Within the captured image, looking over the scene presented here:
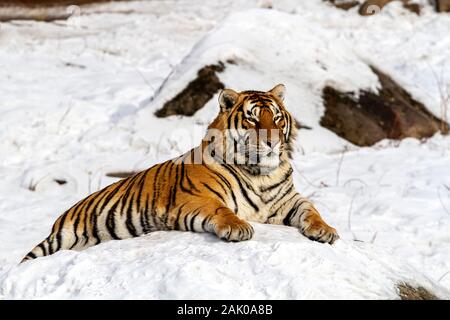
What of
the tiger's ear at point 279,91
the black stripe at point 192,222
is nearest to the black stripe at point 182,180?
the black stripe at point 192,222

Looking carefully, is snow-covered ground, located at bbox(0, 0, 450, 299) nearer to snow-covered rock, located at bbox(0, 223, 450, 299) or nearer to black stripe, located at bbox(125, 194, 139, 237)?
snow-covered rock, located at bbox(0, 223, 450, 299)

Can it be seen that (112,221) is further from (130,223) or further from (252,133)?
(252,133)

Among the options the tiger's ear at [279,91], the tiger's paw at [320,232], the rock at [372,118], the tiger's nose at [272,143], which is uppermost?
the tiger's ear at [279,91]

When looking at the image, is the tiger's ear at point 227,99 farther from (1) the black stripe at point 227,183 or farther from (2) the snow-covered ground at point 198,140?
(2) the snow-covered ground at point 198,140

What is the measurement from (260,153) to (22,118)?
467 cm

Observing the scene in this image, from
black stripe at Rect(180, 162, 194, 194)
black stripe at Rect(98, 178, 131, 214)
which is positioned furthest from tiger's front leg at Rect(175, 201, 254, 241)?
black stripe at Rect(98, 178, 131, 214)

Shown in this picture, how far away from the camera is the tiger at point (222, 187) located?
13.3 ft

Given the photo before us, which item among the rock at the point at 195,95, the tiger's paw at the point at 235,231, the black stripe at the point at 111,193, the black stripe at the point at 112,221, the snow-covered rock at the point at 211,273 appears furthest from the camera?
the rock at the point at 195,95

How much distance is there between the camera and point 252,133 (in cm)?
412

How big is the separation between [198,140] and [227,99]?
3371mm

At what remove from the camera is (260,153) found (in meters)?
4.09

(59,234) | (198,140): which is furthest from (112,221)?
(198,140)

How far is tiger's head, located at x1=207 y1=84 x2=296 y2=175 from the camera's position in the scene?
13.4 ft

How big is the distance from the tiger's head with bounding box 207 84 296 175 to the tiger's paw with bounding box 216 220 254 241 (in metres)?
0.63
